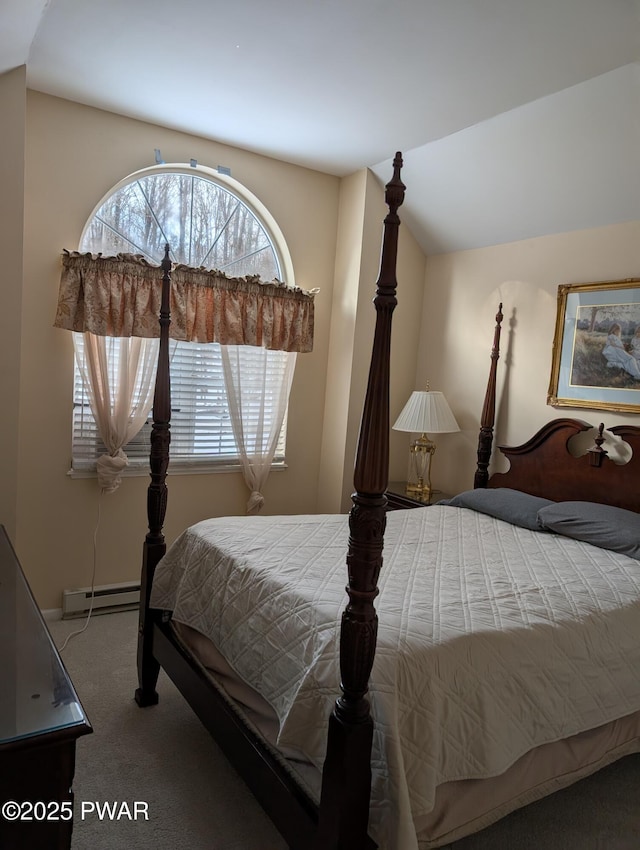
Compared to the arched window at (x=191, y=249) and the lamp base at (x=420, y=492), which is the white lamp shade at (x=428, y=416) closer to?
the lamp base at (x=420, y=492)

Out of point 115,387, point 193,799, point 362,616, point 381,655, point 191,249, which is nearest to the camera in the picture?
point 362,616

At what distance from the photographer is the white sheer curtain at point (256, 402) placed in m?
3.86

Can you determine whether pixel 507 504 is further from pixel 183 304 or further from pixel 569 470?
pixel 183 304

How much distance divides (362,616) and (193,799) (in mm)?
1209

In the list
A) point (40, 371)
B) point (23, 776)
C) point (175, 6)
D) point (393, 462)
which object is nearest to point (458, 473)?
point (393, 462)

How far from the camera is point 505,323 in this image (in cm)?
382

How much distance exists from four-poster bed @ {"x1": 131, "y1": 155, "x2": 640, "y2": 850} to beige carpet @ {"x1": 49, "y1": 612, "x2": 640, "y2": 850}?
0.70 ft

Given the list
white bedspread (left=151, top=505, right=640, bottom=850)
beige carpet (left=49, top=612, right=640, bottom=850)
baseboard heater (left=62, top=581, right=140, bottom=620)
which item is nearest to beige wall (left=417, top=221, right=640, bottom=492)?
white bedspread (left=151, top=505, right=640, bottom=850)

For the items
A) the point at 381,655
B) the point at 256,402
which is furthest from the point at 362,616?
the point at 256,402

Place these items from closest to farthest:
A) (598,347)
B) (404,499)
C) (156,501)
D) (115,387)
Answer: (156,501) → (598,347) → (115,387) → (404,499)

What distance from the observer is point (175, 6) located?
2299 millimetres

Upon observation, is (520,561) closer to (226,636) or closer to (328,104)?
(226,636)

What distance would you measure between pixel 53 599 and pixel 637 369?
344 centimetres

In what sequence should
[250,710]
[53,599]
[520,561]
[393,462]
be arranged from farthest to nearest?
[393,462] → [53,599] → [520,561] → [250,710]
